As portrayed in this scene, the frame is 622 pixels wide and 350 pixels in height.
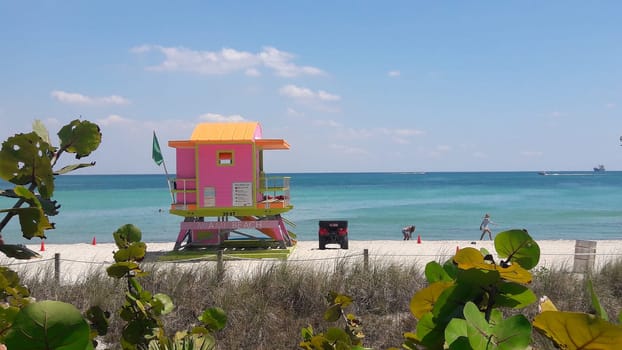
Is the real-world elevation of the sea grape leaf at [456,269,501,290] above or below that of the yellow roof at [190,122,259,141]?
below

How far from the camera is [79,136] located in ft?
4.74

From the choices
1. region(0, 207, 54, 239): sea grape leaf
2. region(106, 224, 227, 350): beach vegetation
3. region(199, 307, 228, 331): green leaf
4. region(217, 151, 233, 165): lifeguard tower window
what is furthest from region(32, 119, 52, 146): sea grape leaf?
region(217, 151, 233, 165): lifeguard tower window

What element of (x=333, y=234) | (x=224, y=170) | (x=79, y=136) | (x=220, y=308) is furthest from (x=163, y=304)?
(x=333, y=234)

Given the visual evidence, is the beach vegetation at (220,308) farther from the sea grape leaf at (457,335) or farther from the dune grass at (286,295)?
the dune grass at (286,295)

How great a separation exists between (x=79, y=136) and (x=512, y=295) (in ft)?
3.66

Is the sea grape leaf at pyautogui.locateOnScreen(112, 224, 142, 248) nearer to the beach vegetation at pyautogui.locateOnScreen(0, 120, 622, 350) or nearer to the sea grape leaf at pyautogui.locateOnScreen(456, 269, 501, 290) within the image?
the beach vegetation at pyautogui.locateOnScreen(0, 120, 622, 350)

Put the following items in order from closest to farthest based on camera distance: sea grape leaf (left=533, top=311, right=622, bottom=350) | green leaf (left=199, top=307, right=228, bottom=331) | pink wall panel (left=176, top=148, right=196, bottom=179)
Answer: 1. sea grape leaf (left=533, top=311, right=622, bottom=350)
2. green leaf (left=199, top=307, right=228, bottom=331)
3. pink wall panel (left=176, top=148, right=196, bottom=179)

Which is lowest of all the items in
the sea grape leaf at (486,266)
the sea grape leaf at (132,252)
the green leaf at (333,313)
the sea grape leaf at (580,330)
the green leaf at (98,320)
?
the green leaf at (333,313)

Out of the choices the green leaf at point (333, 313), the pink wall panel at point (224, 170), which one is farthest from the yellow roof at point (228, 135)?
the green leaf at point (333, 313)

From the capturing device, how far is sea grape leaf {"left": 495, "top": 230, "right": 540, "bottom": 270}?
938mm

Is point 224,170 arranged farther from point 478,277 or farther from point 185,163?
point 478,277

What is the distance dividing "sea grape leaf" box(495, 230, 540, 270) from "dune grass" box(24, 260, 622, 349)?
6167mm

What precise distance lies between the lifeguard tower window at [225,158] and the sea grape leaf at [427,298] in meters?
14.9

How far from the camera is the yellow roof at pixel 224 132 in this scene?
621 inches
